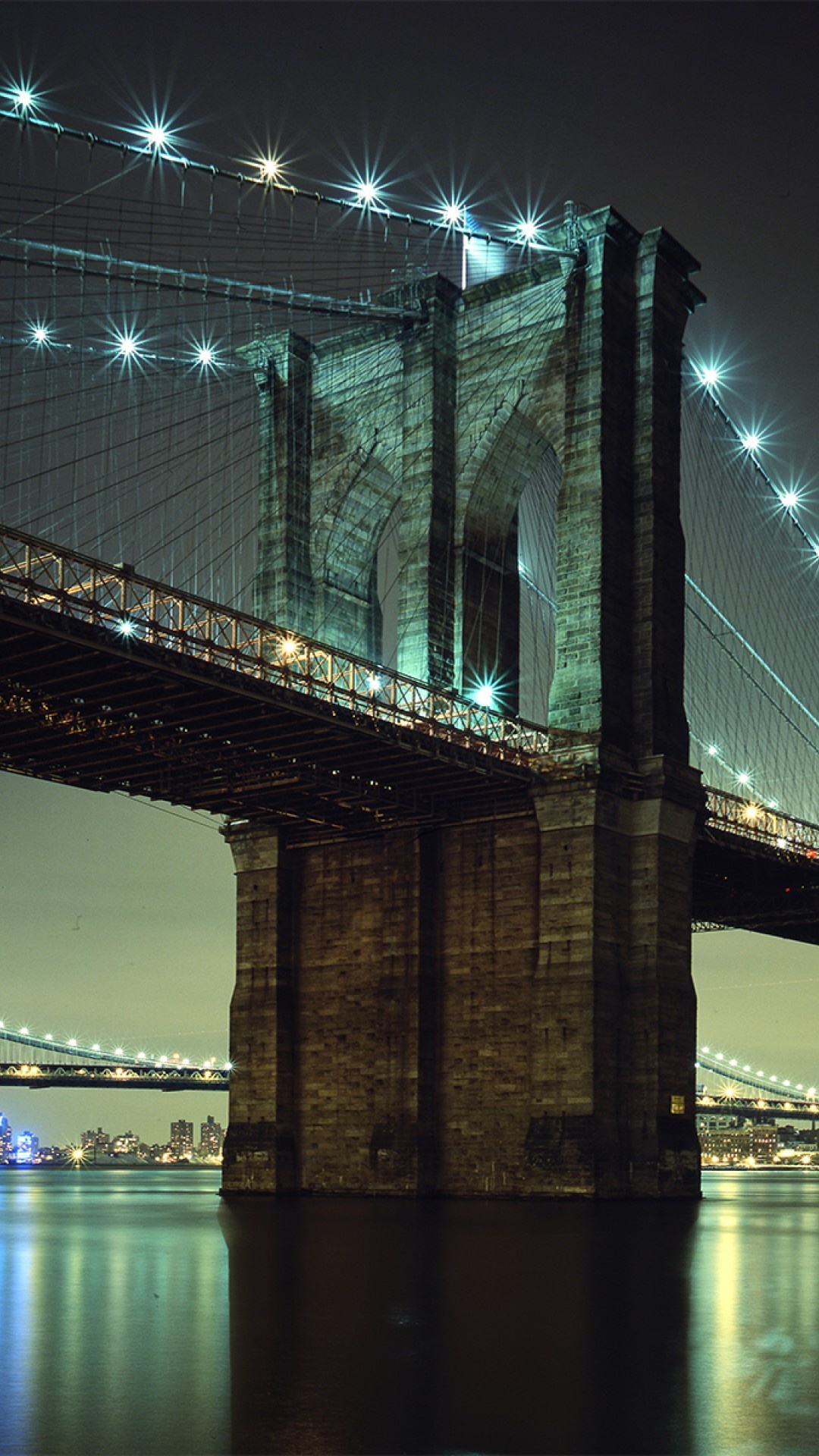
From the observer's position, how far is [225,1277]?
2223 cm

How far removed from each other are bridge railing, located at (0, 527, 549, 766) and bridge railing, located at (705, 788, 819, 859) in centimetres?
1153

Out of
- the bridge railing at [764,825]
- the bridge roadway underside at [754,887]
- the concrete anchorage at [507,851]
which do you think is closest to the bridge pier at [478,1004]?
the concrete anchorage at [507,851]

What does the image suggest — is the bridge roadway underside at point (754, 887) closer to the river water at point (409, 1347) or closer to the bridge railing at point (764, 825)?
the bridge railing at point (764, 825)

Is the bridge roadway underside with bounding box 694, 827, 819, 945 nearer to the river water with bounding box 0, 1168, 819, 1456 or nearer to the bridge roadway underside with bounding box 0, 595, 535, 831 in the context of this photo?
the bridge roadway underside with bounding box 0, 595, 535, 831

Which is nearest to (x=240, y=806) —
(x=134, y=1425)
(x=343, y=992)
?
(x=343, y=992)

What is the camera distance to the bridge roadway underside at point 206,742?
39844 millimetres

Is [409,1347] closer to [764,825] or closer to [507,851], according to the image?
[507,851]

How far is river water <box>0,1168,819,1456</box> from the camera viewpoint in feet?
36.6

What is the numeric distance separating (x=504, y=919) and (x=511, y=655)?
1060 centimetres

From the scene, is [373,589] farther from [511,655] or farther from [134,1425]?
[134,1425]

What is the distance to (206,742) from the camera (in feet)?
154

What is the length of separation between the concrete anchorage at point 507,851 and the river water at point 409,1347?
19.1 m

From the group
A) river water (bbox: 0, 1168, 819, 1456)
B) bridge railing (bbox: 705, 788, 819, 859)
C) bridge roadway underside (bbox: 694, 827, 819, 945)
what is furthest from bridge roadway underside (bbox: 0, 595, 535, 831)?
river water (bbox: 0, 1168, 819, 1456)

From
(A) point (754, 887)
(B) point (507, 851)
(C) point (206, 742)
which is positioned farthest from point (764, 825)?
(C) point (206, 742)
